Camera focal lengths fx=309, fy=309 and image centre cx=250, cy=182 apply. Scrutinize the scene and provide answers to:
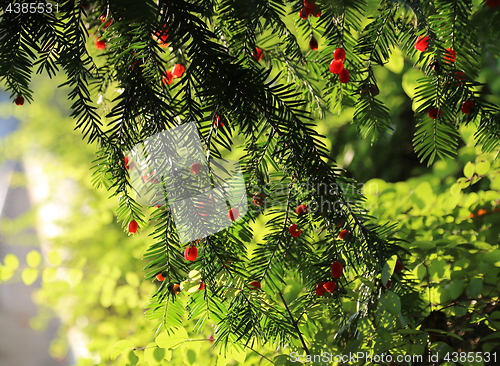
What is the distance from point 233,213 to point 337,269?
149 millimetres

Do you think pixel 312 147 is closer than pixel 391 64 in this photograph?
Yes

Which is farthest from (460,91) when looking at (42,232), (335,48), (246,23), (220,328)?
(42,232)

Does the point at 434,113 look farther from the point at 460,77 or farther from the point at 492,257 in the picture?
the point at 492,257

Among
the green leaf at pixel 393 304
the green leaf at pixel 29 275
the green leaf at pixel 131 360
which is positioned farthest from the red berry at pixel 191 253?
the green leaf at pixel 29 275

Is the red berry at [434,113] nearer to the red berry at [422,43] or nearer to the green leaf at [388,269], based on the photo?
the red berry at [422,43]

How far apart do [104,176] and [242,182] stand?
197 mm

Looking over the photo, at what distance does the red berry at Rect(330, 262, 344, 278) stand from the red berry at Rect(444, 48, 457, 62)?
30 cm

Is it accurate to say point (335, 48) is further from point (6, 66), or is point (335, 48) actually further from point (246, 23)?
point (6, 66)

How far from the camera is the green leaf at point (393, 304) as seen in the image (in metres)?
0.39

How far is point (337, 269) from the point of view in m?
0.39

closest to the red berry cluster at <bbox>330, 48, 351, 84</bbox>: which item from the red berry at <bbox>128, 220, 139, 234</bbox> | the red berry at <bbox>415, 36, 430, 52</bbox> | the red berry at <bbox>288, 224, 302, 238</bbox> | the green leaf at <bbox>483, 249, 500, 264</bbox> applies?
the red berry at <bbox>415, 36, 430, 52</bbox>

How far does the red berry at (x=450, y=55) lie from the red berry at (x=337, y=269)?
0.99 ft

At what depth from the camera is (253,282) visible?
0.41m

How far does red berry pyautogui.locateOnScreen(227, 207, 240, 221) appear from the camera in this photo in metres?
0.39
